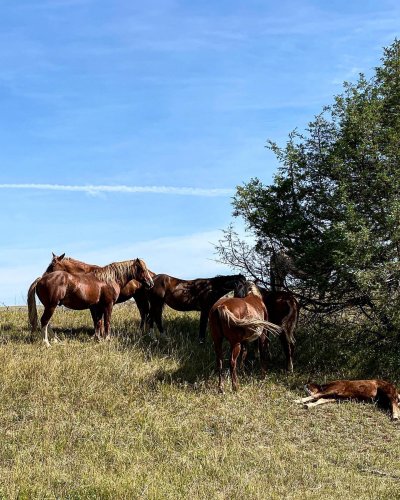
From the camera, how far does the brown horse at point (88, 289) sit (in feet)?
47.8

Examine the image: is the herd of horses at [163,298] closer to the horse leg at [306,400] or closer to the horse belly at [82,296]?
the horse belly at [82,296]

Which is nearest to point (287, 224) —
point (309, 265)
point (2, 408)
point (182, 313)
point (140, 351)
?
point (309, 265)

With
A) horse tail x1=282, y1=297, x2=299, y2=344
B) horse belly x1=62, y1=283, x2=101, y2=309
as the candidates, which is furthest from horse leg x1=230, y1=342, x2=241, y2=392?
horse belly x1=62, y1=283, x2=101, y2=309

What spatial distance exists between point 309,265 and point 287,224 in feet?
3.81

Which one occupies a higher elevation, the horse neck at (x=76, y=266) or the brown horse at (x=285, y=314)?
the horse neck at (x=76, y=266)

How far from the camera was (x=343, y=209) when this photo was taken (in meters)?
13.8

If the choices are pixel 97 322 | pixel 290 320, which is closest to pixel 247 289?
pixel 290 320

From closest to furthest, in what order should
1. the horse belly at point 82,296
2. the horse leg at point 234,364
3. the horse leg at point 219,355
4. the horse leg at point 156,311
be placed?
the horse leg at point 219,355 < the horse leg at point 234,364 < the horse belly at point 82,296 < the horse leg at point 156,311

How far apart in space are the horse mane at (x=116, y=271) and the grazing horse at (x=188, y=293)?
0.96 m

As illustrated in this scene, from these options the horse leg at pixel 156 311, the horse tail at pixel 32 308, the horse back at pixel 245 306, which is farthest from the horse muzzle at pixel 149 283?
the horse back at pixel 245 306

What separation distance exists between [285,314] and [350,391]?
2.98m

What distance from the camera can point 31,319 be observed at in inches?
587

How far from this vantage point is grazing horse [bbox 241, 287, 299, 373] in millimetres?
14078

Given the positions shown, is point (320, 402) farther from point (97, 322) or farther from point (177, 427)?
point (97, 322)
